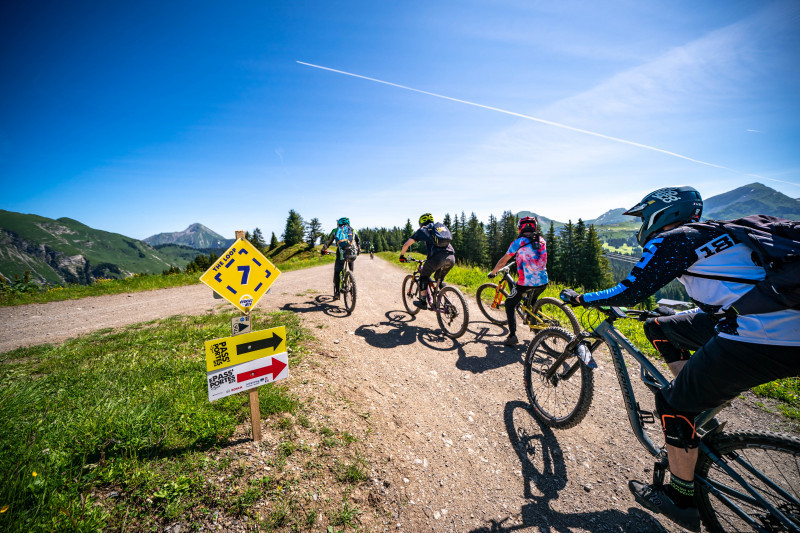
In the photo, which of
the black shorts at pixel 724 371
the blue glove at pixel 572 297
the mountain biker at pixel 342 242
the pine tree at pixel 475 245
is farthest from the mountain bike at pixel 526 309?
the pine tree at pixel 475 245

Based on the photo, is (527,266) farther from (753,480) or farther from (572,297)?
(753,480)

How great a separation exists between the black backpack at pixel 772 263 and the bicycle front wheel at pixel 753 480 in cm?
119

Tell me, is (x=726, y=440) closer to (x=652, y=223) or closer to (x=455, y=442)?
A: (x=652, y=223)

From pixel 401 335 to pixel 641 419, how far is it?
16.5 ft

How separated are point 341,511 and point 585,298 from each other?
3.60 meters

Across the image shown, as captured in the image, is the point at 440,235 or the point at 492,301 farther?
the point at 492,301

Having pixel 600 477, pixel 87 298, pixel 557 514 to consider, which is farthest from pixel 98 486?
pixel 87 298

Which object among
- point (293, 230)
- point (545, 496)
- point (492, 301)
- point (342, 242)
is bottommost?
point (545, 496)

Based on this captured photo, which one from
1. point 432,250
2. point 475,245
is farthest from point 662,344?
point 475,245

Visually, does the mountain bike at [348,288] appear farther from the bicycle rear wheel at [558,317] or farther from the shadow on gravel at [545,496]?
the shadow on gravel at [545,496]

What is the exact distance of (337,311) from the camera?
9172 mm

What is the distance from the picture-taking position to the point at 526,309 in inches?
269

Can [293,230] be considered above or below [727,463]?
above

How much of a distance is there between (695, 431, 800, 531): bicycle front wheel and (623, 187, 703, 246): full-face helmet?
6.61ft
